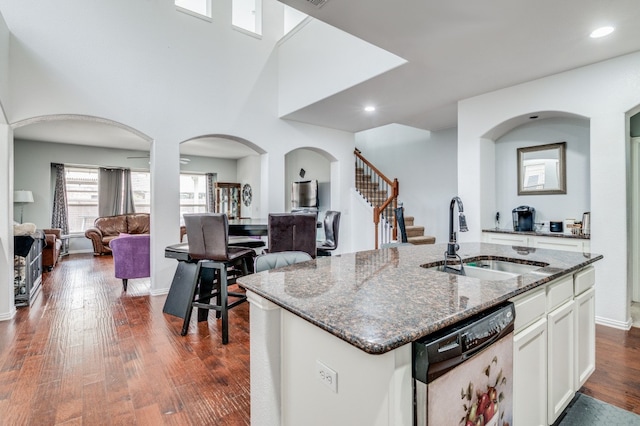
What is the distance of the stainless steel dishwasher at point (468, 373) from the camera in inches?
35.5

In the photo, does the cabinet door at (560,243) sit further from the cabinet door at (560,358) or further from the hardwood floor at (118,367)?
the hardwood floor at (118,367)

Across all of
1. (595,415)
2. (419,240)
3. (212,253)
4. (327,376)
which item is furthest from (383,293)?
(419,240)

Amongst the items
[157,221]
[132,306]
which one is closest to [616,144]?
[157,221]

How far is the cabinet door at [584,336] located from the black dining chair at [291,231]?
2.29 m

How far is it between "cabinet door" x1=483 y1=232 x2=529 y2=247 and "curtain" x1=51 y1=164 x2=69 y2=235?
9146 millimetres

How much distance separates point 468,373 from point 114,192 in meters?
9.48

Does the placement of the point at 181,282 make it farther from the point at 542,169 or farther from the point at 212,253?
the point at 542,169

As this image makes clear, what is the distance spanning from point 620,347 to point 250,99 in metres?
5.18

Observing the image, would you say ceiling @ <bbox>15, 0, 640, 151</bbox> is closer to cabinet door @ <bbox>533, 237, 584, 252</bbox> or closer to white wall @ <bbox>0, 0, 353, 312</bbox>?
white wall @ <bbox>0, 0, 353, 312</bbox>

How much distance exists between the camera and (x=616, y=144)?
307cm

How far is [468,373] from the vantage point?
105 cm

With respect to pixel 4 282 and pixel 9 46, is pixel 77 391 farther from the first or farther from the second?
pixel 9 46

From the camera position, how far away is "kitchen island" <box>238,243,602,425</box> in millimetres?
884

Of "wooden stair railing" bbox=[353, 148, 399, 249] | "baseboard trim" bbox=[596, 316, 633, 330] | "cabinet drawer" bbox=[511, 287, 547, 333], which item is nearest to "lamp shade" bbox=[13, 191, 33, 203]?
"wooden stair railing" bbox=[353, 148, 399, 249]
